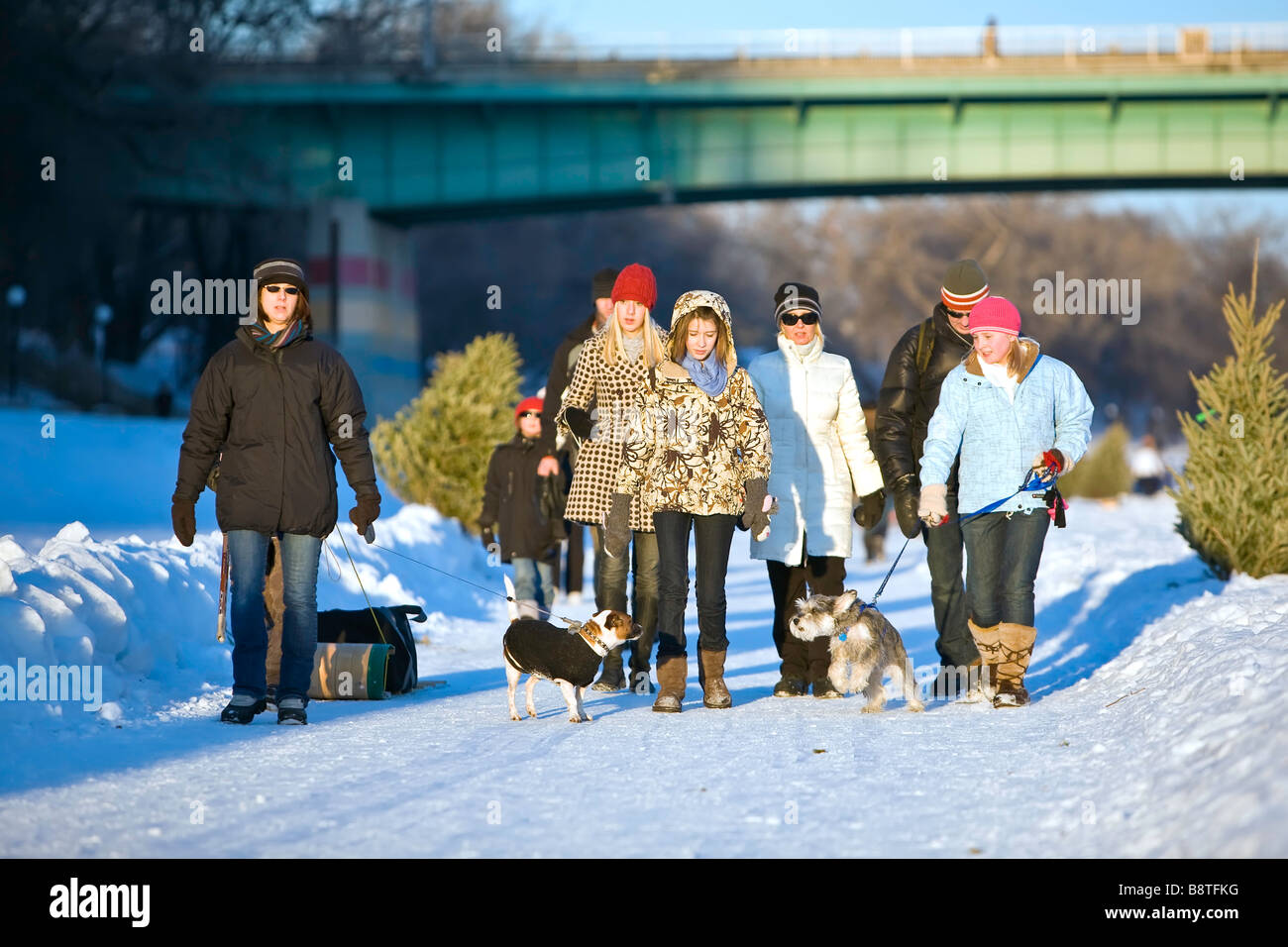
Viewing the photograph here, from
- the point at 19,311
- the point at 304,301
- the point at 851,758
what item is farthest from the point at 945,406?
the point at 19,311

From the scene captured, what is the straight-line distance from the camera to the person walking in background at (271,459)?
8141mm

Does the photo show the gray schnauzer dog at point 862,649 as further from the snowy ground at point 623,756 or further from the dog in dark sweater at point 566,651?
the dog in dark sweater at point 566,651

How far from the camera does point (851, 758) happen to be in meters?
7.08

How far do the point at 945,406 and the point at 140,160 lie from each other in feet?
102

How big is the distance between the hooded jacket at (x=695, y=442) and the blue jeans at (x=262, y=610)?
1.72 meters

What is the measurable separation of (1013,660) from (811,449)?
1.70 m

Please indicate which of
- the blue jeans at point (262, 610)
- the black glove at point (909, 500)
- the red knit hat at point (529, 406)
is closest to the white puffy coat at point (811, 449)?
the black glove at point (909, 500)

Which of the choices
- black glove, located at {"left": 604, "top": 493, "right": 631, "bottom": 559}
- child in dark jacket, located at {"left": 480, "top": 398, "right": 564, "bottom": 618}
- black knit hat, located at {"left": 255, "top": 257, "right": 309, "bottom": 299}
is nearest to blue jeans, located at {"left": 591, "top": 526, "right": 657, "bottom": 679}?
black glove, located at {"left": 604, "top": 493, "right": 631, "bottom": 559}

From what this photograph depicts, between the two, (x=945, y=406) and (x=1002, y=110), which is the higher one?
(x=1002, y=110)

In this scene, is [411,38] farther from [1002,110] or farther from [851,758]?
[851,758]

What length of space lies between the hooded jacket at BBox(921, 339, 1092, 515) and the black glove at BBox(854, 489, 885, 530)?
2.58ft

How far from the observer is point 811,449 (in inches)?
378

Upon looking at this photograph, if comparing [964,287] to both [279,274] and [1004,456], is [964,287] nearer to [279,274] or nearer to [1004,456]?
[1004,456]
